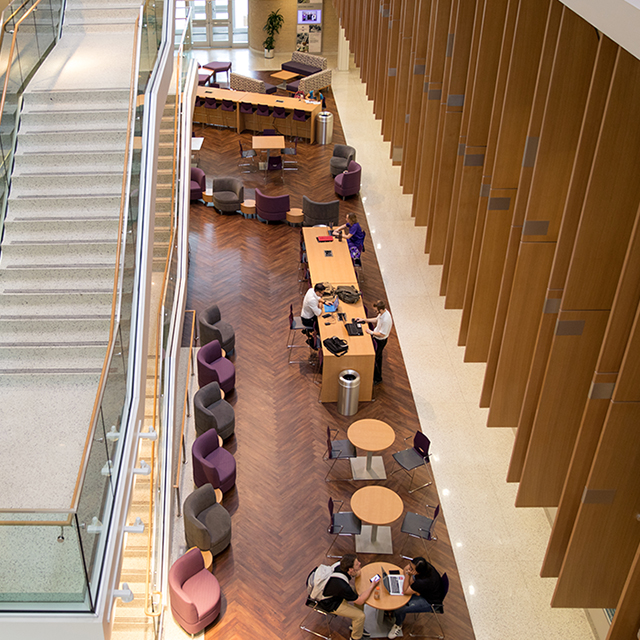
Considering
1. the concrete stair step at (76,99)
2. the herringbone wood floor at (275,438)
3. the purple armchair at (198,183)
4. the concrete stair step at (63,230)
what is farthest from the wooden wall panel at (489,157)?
the purple armchair at (198,183)

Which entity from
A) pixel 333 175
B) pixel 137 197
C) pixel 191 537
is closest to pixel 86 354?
pixel 137 197

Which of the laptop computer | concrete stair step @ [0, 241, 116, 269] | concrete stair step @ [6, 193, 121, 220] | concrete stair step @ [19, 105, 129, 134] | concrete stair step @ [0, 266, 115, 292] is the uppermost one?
concrete stair step @ [19, 105, 129, 134]

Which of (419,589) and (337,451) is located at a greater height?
(419,589)

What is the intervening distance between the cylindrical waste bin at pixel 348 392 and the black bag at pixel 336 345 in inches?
13.2

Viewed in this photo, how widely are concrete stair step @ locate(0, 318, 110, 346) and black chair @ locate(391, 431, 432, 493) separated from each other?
4.42 m

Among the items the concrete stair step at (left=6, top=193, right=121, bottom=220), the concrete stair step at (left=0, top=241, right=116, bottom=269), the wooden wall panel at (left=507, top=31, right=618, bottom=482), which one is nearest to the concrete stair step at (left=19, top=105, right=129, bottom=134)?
the concrete stair step at (left=6, top=193, right=121, bottom=220)

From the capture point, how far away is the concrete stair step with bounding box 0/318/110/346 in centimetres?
773

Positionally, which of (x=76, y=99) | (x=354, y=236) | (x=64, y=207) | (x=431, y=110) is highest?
(x=431, y=110)

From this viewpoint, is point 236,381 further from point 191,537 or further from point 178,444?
point 191,537

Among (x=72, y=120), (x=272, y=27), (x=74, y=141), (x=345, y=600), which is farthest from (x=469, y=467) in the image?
(x=272, y=27)

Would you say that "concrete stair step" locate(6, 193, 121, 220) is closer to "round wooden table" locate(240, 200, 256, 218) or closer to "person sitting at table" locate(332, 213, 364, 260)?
"person sitting at table" locate(332, 213, 364, 260)

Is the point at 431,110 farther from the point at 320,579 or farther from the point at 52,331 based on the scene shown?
the point at 320,579

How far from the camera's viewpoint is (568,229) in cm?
493

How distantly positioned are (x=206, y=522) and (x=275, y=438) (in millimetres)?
2136
